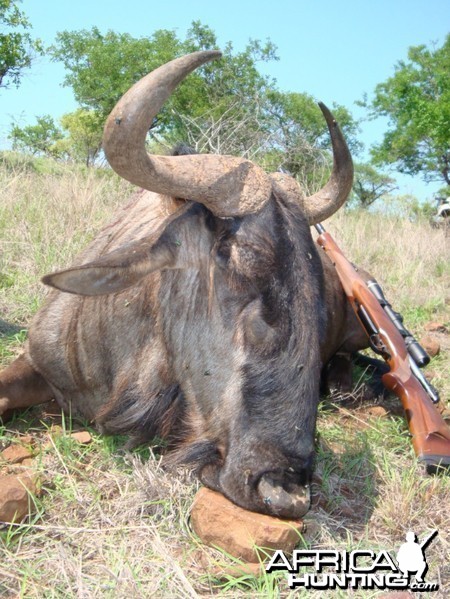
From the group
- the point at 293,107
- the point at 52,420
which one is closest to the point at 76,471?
the point at 52,420

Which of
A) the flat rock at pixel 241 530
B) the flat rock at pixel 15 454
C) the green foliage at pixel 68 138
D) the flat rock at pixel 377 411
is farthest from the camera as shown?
the green foliage at pixel 68 138

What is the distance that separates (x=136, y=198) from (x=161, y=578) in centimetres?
272

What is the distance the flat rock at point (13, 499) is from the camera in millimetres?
2611

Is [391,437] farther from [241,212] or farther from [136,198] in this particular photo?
[136,198]

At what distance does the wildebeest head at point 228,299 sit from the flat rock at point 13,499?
2.63ft

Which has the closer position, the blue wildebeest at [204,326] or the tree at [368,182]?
the blue wildebeest at [204,326]

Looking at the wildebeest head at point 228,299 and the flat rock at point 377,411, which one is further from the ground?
the wildebeest head at point 228,299

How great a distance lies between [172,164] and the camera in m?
3.04

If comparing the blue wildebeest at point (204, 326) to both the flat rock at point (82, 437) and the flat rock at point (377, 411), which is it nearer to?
the flat rock at point (82, 437)

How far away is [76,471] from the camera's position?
3195 millimetres

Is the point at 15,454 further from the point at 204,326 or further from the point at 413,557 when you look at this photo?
the point at 413,557

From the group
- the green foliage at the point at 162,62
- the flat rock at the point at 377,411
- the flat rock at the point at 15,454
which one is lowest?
the flat rock at the point at 15,454

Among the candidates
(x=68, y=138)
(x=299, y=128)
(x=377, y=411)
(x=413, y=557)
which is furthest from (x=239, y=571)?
(x=68, y=138)

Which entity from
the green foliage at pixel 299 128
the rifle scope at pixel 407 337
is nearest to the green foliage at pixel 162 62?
the green foliage at pixel 299 128
